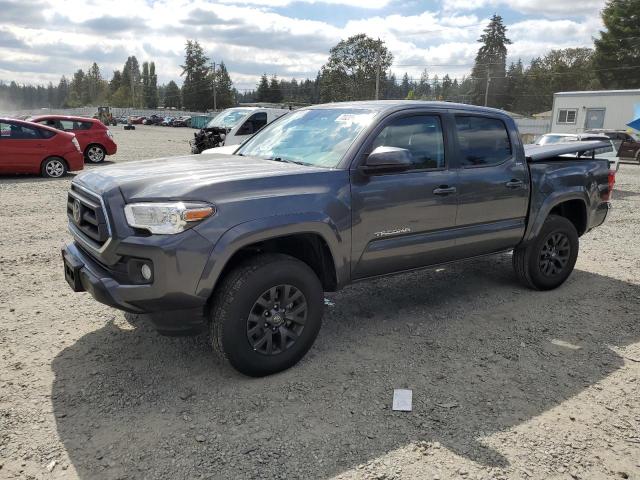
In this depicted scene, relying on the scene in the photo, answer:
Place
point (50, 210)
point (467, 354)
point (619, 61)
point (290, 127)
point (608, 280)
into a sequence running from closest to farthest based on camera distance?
point (467, 354) < point (290, 127) < point (608, 280) < point (50, 210) < point (619, 61)

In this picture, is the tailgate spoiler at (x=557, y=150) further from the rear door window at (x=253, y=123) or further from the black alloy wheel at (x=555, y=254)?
the rear door window at (x=253, y=123)

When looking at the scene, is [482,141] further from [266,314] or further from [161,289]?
[161,289]

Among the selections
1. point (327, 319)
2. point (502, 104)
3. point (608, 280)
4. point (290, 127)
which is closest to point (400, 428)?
point (327, 319)

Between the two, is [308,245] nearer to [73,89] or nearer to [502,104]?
[502,104]

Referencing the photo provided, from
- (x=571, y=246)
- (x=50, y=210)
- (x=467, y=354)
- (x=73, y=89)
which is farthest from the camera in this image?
(x=73, y=89)

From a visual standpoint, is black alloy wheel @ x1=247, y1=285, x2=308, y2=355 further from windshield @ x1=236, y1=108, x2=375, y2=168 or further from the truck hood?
windshield @ x1=236, y1=108, x2=375, y2=168

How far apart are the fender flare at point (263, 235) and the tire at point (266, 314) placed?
0.53 feet

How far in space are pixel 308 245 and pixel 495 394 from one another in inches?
64.4

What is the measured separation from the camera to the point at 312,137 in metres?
4.31

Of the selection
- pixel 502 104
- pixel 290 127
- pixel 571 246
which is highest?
pixel 502 104

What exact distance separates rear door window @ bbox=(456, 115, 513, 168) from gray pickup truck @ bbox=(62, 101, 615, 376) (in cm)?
1

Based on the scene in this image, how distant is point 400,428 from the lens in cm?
312

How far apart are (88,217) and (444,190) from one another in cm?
270

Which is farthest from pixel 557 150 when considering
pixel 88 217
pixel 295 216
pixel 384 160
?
pixel 88 217
